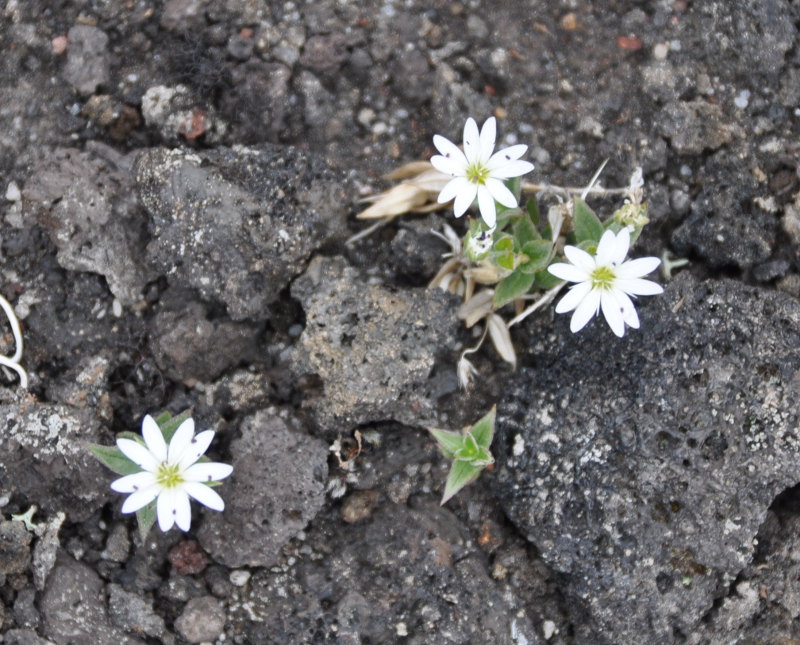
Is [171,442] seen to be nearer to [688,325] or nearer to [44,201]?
[44,201]

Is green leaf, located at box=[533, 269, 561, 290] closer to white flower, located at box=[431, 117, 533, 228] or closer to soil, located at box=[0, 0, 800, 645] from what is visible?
soil, located at box=[0, 0, 800, 645]

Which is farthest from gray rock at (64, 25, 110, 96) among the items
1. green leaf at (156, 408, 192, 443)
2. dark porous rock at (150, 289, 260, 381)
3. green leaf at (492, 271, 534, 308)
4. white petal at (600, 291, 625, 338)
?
white petal at (600, 291, 625, 338)

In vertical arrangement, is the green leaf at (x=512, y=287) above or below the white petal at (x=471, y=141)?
below

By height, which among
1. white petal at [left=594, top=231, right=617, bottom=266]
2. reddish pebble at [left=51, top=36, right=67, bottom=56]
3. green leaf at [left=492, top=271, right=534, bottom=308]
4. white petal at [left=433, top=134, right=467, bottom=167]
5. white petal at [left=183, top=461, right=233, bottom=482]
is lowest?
white petal at [left=183, top=461, right=233, bottom=482]

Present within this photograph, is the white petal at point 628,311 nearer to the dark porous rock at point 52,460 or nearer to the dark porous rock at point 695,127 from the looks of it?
the dark porous rock at point 695,127

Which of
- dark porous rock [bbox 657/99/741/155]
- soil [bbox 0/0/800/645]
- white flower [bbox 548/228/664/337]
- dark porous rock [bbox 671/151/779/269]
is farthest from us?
dark porous rock [bbox 657/99/741/155]

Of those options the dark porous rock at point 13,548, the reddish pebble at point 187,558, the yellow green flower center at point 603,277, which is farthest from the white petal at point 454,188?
the dark porous rock at point 13,548

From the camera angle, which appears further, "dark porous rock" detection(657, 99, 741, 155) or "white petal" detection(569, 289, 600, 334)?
"dark porous rock" detection(657, 99, 741, 155)
